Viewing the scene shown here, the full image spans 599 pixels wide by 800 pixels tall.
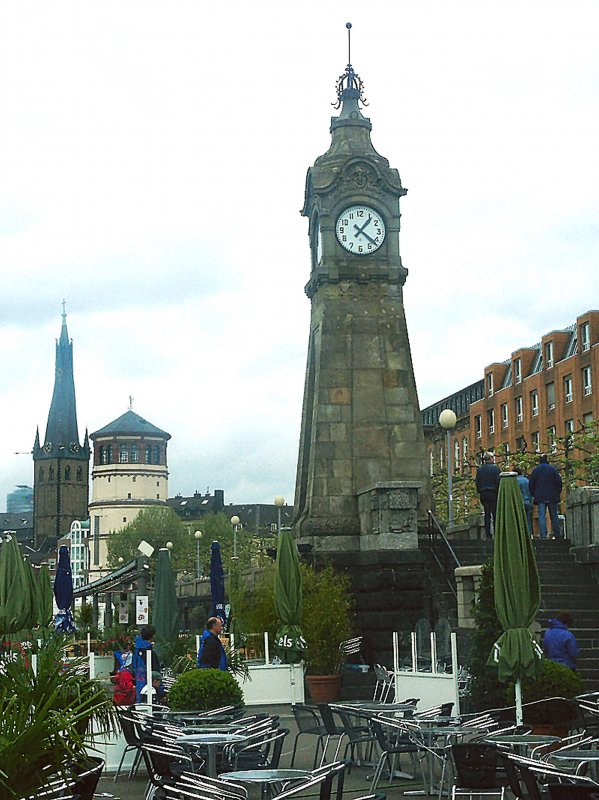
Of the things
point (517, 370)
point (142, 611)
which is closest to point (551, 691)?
point (142, 611)

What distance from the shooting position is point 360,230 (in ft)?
97.2

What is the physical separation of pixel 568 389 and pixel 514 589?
59.3 meters

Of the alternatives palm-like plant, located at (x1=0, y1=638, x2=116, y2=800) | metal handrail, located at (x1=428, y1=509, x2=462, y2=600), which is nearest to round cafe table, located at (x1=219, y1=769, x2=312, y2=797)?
palm-like plant, located at (x1=0, y1=638, x2=116, y2=800)

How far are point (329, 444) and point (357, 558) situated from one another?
3.05 meters

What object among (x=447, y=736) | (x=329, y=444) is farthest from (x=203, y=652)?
(x=329, y=444)

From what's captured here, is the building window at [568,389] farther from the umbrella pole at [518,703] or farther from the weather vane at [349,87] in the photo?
the umbrella pole at [518,703]

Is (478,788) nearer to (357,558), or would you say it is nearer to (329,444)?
(357,558)

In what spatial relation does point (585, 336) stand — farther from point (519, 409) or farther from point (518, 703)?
point (518, 703)

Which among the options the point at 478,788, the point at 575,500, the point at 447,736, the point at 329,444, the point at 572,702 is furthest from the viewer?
the point at 329,444

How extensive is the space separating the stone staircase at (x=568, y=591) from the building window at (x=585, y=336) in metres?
43.9

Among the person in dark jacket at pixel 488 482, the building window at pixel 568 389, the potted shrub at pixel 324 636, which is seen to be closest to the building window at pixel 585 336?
the building window at pixel 568 389

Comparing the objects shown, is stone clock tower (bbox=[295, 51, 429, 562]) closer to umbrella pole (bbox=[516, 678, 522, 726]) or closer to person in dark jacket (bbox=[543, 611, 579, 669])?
person in dark jacket (bbox=[543, 611, 579, 669])

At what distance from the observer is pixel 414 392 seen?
29.3 m

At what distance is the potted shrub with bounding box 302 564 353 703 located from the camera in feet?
77.2
